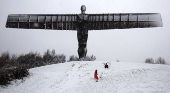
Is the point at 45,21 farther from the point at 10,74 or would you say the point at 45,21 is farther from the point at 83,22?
the point at 10,74

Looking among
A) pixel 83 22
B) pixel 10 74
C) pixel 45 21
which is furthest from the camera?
pixel 45 21

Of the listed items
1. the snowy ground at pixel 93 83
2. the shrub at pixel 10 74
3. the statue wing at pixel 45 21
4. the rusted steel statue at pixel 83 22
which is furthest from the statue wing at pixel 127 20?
the shrub at pixel 10 74

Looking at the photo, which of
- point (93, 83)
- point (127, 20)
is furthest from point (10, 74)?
point (127, 20)

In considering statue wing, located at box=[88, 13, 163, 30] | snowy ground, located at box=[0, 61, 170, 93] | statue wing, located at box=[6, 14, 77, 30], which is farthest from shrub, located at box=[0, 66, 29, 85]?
statue wing, located at box=[88, 13, 163, 30]

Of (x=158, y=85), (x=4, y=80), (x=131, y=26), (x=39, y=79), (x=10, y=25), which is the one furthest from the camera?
(x=10, y=25)

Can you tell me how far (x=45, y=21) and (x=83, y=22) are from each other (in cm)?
495

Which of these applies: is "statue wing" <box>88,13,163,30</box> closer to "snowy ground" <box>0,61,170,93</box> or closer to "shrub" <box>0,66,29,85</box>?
"snowy ground" <box>0,61,170,93</box>

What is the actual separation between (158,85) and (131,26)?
928cm

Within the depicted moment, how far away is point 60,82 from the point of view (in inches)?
565

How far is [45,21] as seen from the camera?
20078 mm

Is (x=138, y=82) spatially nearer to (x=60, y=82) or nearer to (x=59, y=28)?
(x=60, y=82)

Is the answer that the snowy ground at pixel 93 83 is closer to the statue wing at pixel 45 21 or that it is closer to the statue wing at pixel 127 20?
the statue wing at pixel 127 20

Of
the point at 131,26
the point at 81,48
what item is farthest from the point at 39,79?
the point at 131,26

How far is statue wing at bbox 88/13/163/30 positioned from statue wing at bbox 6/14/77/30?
2690 mm
